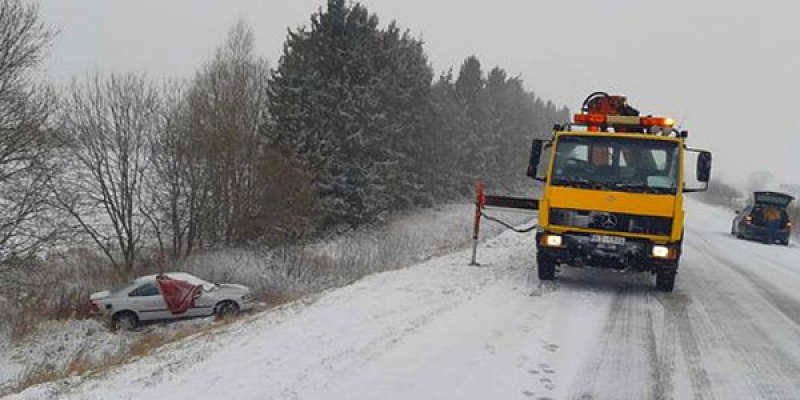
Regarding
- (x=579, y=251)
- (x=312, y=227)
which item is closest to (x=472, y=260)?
(x=579, y=251)

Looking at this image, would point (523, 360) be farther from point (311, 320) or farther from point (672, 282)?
point (672, 282)

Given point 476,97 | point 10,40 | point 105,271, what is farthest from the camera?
point 476,97

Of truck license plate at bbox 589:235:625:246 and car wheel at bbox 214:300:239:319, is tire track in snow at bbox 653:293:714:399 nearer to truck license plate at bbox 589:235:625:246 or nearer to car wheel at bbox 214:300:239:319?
truck license plate at bbox 589:235:625:246

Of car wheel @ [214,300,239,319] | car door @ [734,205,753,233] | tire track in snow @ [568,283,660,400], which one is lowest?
car wheel @ [214,300,239,319]

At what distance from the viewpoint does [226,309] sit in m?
18.5

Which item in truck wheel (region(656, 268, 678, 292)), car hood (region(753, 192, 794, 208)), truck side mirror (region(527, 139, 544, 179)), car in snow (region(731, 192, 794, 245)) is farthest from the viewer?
car hood (region(753, 192, 794, 208))

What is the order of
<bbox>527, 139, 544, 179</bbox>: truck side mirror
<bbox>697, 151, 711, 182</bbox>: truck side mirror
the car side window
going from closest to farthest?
<bbox>697, 151, 711, 182</bbox>: truck side mirror, <bbox>527, 139, 544, 179</bbox>: truck side mirror, the car side window

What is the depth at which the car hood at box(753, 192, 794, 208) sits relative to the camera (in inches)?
1070

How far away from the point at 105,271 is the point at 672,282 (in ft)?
72.0

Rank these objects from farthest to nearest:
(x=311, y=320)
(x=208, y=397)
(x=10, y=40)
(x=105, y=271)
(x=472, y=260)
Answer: (x=105, y=271) → (x=10, y=40) → (x=472, y=260) → (x=311, y=320) → (x=208, y=397)

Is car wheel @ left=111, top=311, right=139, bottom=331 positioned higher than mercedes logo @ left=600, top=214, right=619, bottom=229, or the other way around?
mercedes logo @ left=600, top=214, right=619, bottom=229

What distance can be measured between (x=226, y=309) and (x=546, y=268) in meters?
11.1

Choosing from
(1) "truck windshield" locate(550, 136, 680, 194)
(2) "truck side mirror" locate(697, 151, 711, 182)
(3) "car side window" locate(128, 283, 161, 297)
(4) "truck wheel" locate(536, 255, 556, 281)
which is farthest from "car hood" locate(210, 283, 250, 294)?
(2) "truck side mirror" locate(697, 151, 711, 182)

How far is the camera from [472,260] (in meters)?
11.9
